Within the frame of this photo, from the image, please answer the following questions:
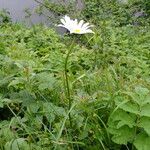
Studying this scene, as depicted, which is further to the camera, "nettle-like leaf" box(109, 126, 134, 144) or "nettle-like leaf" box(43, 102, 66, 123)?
"nettle-like leaf" box(43, 102, 66, 123)

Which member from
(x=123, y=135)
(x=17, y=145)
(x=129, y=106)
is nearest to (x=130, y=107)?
(x=129, y=106)

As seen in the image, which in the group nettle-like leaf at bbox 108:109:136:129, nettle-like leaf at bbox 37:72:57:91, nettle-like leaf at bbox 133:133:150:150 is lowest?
nettle-like leaf at bbox 133:133:150:150

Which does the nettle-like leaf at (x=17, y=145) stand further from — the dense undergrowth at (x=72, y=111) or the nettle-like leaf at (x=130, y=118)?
the nettle-like leaf at (x=130, y=118)

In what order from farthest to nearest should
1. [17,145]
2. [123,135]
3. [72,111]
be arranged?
[72,111]
[123,135]
[17,145]

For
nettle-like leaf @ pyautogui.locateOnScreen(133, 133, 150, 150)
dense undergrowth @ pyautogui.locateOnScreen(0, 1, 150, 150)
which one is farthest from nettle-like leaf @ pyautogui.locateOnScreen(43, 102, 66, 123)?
nettle-like leaf @ pyautogui.locateOnScreen(133, 133, 150, 150)

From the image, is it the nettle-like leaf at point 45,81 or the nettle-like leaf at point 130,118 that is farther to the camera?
the nettle-like leaf at point 45,81

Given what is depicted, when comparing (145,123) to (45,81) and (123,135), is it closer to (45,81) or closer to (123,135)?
(123,135)

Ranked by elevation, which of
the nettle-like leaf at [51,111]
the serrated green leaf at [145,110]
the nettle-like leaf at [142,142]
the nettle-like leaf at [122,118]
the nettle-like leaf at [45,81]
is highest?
the nettle-like leaf at [45,81]

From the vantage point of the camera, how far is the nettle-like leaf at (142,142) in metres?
2.11

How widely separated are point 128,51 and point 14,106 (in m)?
2.19

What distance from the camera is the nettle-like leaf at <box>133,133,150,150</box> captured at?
6.91ft

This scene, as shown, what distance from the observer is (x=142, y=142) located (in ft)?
6.98

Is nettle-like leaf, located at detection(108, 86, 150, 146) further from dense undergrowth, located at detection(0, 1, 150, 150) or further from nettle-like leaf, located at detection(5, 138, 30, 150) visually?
nettle-like leaf, located at detection(5, 138, 30, 150)

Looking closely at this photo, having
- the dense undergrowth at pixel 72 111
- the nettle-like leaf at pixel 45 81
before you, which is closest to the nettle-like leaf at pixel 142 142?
the dense undergrowth at pixel 72 111
